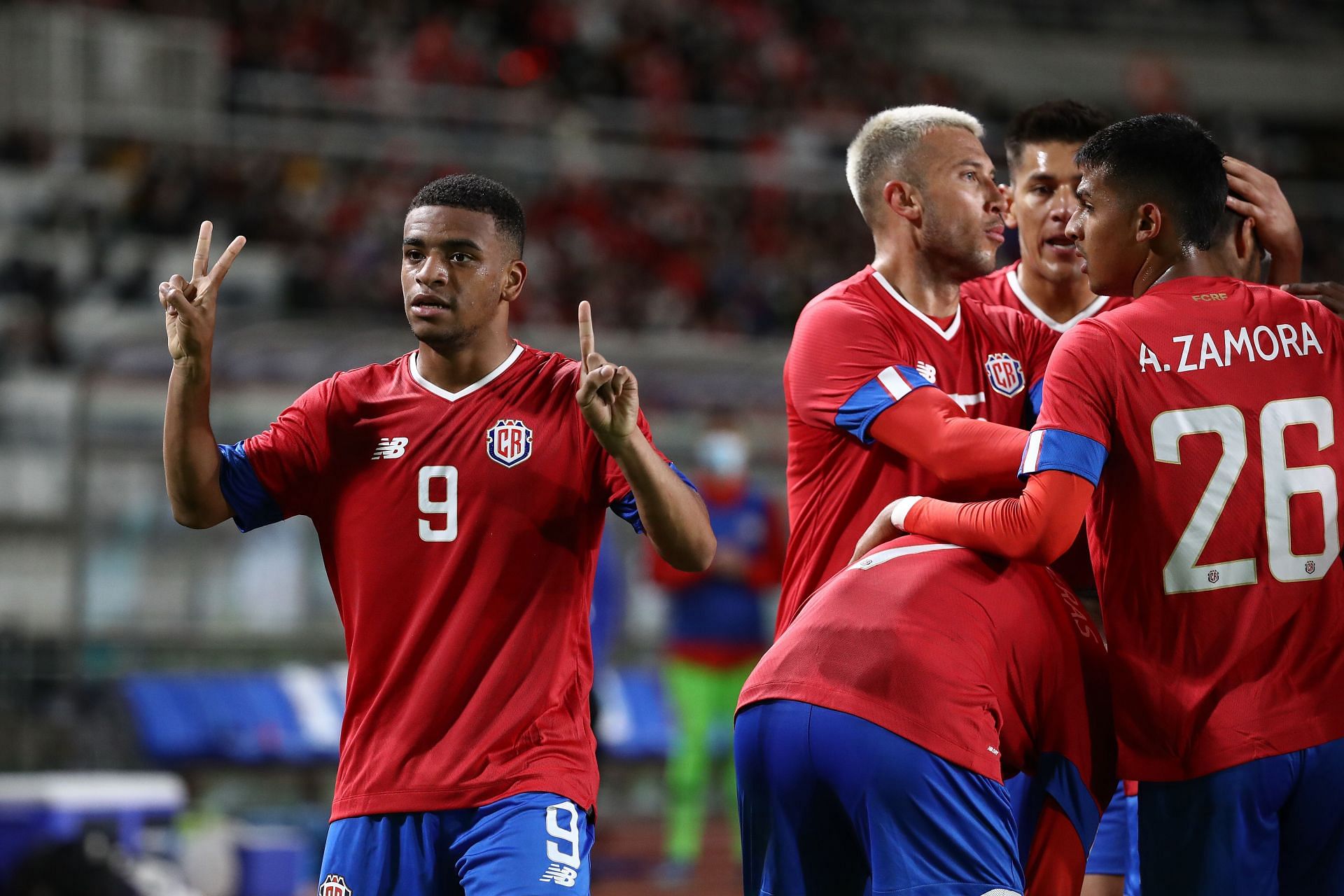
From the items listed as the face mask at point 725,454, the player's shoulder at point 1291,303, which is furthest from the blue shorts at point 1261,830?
the face mask at point 725,454

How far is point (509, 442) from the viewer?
3918 mm

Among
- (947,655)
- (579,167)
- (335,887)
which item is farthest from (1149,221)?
(579,167)

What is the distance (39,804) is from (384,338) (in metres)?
4.50

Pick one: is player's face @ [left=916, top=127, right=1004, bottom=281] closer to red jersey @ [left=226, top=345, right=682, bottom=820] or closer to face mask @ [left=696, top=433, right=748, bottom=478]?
red jersey @ [left=226, top=345, right=682, bottom=820]

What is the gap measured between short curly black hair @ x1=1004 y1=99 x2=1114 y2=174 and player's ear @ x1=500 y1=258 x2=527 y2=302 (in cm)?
151

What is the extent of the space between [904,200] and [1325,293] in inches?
42.7

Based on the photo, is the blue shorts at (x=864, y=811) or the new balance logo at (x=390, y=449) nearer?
the blue shorts at (x=864, y=811)

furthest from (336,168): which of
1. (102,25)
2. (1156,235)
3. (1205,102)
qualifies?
(1205,102)

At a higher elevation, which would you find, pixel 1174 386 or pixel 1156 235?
pixel 1156 235

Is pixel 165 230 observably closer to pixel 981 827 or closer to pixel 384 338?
pixel 384 338

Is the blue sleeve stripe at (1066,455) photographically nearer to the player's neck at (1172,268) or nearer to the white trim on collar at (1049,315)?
the player's neck at (1172,268)

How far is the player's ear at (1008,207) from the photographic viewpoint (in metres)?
4.28

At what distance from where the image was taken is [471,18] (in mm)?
20750

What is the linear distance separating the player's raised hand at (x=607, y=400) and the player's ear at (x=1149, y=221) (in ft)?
3.75
